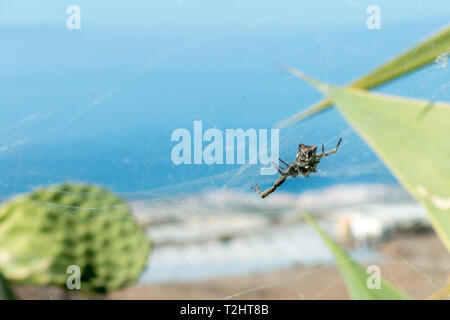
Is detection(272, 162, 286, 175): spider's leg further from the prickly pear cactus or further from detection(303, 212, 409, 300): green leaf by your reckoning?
the prickly pear cactus

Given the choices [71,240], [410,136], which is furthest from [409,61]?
[71,240]

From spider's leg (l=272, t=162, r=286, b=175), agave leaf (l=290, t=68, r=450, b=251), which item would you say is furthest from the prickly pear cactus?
agave leaf (l=290, t=68, r=450, b=251)

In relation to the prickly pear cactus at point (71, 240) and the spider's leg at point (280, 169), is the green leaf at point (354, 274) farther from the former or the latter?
the prickly pear cactus at point (71, 240)

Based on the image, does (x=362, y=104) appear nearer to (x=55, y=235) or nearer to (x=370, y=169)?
(x=370, y=169)

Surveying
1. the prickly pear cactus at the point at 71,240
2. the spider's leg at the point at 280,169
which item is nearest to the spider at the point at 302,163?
the spider's leg at the point at 280,169

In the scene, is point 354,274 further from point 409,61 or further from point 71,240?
point 71,240
